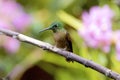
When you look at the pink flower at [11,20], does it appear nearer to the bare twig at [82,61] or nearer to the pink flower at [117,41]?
the pink flower at [117,41]

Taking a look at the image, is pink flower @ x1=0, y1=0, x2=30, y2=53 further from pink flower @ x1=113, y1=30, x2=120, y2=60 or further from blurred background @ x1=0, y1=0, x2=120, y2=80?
pink flower @ x1=113, y1=30, x2=120, y2=60

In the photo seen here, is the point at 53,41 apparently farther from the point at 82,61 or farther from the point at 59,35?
the point at 82,61

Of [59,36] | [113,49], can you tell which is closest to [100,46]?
[113,49]

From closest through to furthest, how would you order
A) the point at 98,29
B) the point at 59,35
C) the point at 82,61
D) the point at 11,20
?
the point at 82,61
the point at 59,35
the point at 98,29
the point at 11,20

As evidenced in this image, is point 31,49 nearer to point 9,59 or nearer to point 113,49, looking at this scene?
point 9,59

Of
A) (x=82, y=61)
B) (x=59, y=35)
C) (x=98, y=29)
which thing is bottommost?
(x=82, y=61)

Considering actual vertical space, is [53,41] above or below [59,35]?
above

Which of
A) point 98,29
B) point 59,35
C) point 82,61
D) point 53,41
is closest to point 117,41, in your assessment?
point 98,29
